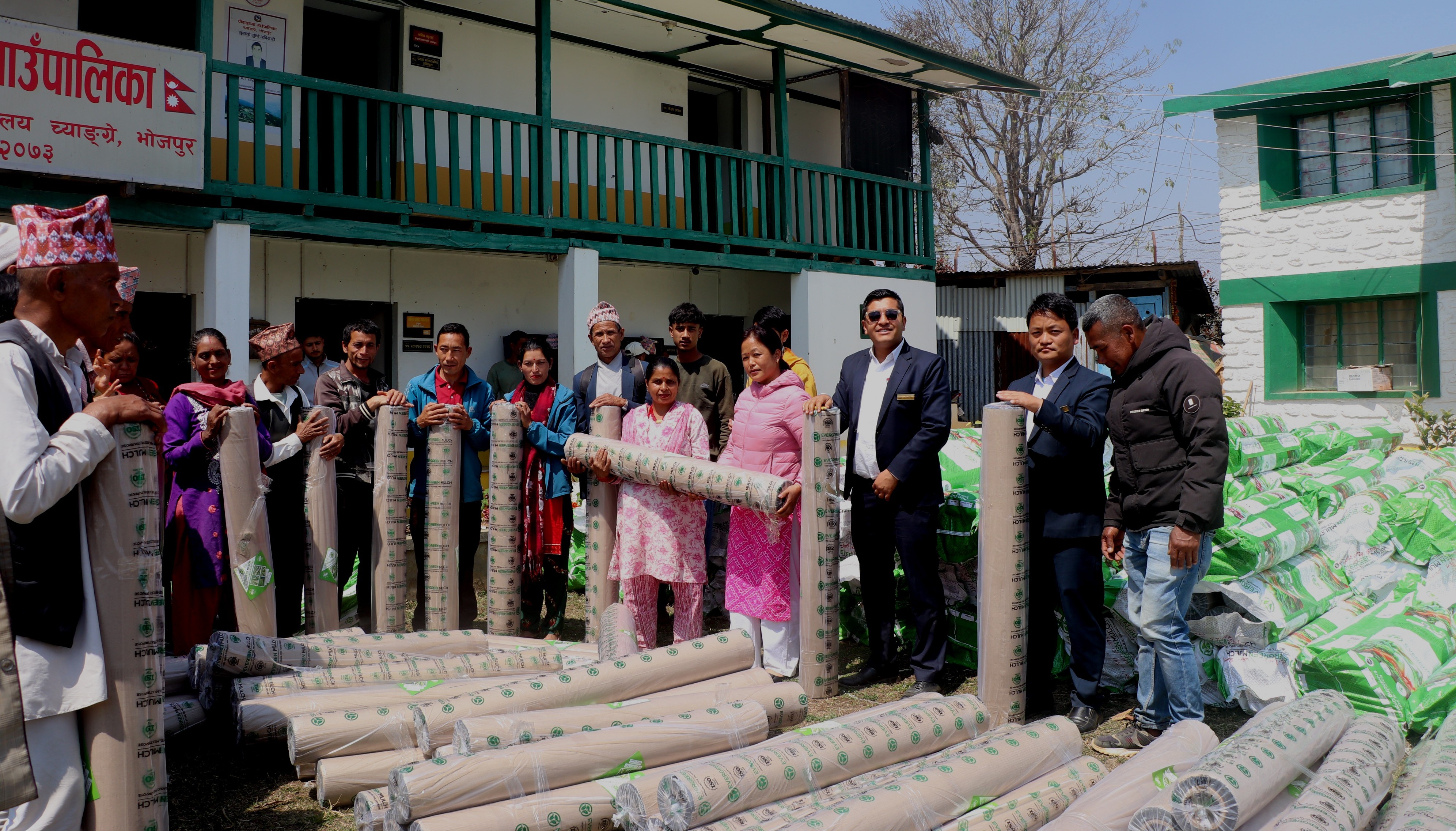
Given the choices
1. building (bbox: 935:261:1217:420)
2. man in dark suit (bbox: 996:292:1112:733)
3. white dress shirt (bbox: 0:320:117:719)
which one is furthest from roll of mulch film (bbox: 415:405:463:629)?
building (bbox: 935:261:1217:420)

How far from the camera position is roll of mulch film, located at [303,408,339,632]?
4.87 metres

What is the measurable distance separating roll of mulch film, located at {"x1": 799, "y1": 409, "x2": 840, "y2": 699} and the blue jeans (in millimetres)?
1346

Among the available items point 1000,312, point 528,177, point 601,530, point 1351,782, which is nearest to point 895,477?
point 601,530

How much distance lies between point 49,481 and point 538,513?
10.6 ft

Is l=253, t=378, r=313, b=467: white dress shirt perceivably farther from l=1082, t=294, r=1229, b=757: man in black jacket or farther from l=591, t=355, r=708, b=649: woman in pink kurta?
l=1082, t=294, r=1229, b=757: man in black jacket

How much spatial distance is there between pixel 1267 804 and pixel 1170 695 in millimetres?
1119

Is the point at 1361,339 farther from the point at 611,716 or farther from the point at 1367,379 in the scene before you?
the point at 611,716

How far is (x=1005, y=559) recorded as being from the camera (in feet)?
13.9

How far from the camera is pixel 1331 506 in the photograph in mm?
6664

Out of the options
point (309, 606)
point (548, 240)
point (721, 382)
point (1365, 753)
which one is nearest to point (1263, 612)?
point (1365, 753)

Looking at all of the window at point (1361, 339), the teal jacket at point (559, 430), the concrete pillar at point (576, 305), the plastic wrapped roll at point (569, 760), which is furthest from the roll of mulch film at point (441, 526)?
the window at point (1361, 339)

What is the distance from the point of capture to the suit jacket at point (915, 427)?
468cm

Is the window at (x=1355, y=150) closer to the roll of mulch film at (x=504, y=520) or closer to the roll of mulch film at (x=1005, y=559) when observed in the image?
the roll of mulch film at (x=1005, y=559)

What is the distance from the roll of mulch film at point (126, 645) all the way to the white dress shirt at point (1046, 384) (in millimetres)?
3396
